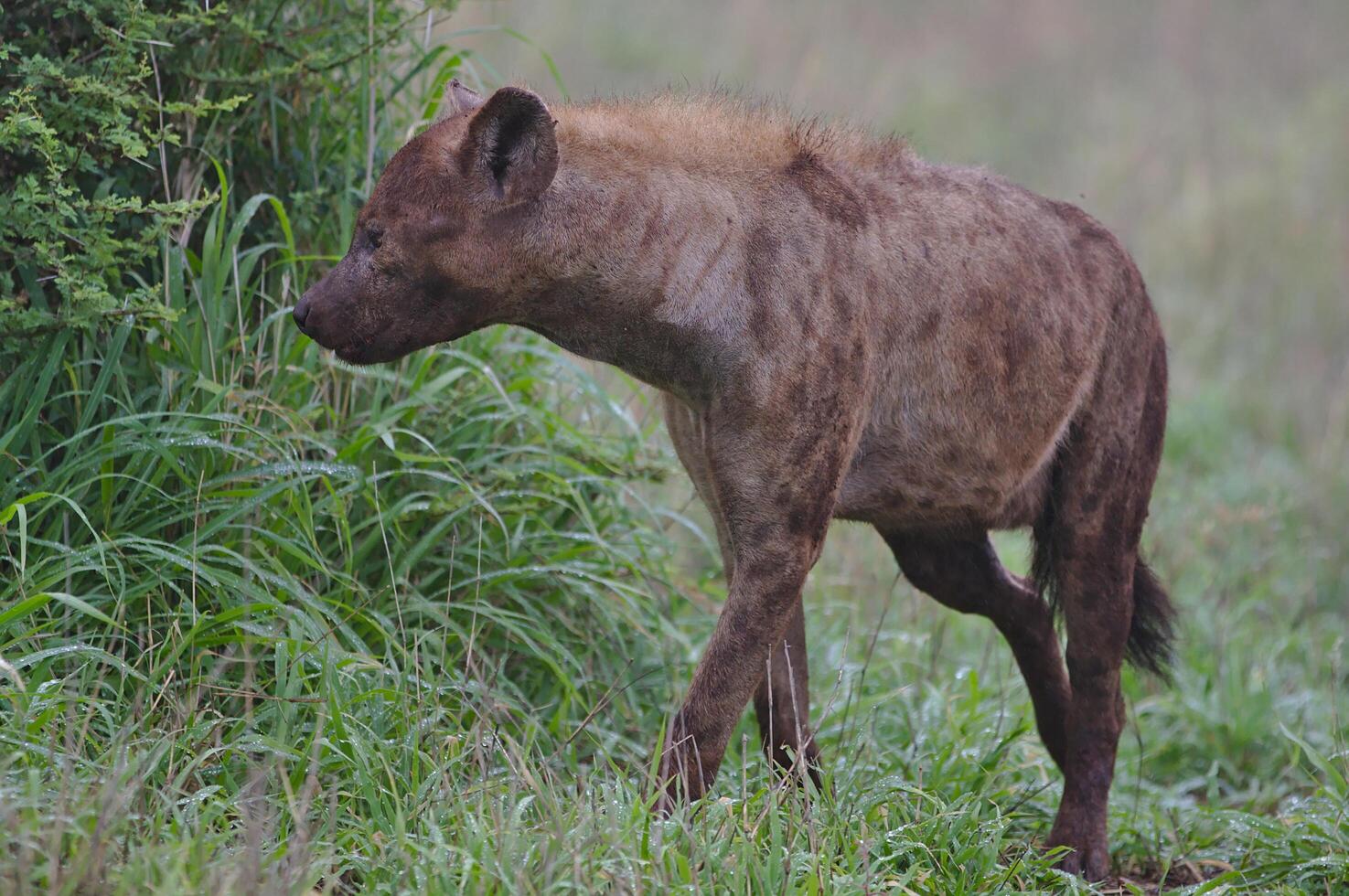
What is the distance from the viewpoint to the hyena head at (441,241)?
3268mm

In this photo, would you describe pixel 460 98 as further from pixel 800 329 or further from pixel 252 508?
pixel 252 508

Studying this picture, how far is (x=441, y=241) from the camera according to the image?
3291 millimetres

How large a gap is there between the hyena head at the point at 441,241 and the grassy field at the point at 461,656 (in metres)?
0.60

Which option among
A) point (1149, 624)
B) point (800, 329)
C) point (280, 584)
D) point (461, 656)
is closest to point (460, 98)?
point (800, 329)

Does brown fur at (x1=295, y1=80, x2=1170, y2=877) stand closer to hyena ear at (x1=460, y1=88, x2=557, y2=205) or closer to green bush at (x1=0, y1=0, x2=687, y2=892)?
hyena ear at (x1=460, y1=88, x2=557, y2=205)

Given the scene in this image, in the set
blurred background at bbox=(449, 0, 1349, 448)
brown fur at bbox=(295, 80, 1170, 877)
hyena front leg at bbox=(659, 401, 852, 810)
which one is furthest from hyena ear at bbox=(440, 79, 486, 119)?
blurred background at bbox=(449, 0, 1349, 448)

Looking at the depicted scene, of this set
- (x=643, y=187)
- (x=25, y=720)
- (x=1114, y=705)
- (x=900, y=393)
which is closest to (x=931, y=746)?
(x=1114, y=705)

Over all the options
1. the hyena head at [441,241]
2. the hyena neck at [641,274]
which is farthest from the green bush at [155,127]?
the hyena neck at [641,274]

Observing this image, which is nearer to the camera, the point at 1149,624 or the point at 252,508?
the point at 252,508

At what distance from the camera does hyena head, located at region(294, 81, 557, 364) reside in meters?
3.27

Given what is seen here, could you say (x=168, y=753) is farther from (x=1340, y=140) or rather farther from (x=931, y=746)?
(x=1340, y=140)

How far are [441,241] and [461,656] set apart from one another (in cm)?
119

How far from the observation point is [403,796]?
3.21 metres

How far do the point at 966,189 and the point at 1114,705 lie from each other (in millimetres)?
1520
